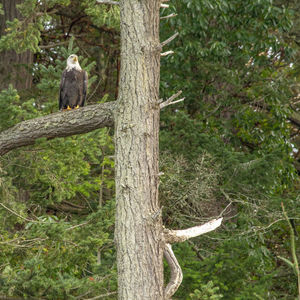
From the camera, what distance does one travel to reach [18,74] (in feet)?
30.1

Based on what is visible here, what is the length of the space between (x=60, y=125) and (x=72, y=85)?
193 cm

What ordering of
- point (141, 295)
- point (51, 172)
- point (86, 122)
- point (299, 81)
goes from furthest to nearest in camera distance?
point (299, 81), point (51, 172), point (86, 122), point (141, 295)

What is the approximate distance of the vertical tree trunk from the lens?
4.37 m

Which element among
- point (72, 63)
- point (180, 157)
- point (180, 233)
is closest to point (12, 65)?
point (72, 63)

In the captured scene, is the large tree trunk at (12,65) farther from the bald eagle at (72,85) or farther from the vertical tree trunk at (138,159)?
the vertical tree trunk at (138,159)

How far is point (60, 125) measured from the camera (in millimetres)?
5012

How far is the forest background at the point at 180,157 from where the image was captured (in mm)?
6059

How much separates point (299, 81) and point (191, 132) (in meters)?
3.67

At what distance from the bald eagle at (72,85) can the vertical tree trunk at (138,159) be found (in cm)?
223

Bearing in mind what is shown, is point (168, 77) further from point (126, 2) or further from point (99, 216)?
point (126, 2)

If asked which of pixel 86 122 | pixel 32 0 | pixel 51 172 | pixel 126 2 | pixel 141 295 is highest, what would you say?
pixel 32 0

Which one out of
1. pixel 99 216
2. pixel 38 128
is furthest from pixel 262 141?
pixel 38 128

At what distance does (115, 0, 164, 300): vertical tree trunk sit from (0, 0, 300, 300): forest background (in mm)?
1033

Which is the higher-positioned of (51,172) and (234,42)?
(234,42)
